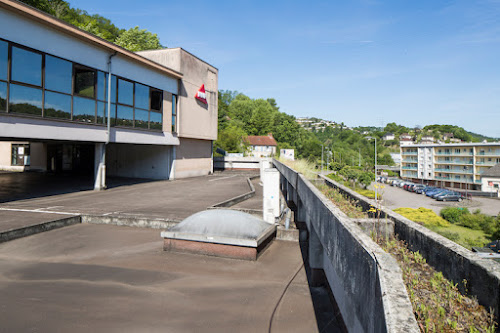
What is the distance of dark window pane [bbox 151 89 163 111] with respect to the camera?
72.1ft

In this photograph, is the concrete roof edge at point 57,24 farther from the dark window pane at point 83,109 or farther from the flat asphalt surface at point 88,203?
the flat asphalt surface at point 88,203

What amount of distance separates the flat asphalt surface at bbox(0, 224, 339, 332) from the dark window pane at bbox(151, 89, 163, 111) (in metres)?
14.7

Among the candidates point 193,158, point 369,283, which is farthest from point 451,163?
point 369,283

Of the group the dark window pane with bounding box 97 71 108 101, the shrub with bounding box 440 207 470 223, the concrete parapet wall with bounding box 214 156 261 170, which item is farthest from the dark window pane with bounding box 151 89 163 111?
the shrub with bounding box 440 207 470 223

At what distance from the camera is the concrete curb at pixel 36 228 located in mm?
8262

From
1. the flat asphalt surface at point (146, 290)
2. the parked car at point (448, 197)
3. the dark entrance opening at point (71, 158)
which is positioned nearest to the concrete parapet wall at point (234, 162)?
the dark entrance opening at point (71, 158)

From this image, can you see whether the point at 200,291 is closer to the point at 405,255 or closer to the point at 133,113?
the point at 405,255

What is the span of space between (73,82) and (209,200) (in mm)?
8568

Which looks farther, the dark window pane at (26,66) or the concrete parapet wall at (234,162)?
the concrete parapet wall at (234,162)

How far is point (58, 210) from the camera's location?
37.4 ft

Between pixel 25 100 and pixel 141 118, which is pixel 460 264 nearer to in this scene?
pixel 25 100

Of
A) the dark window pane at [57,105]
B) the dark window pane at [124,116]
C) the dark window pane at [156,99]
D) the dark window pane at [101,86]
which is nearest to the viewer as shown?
the dark window pane at [57,105]

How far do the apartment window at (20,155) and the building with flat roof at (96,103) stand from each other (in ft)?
0.32

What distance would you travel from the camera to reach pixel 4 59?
12.2 m
